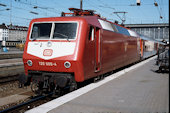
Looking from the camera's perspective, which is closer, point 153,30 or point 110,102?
point 110,102

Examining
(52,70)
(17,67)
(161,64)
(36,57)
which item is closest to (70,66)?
(52,70)

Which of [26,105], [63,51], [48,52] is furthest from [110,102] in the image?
[26,105]

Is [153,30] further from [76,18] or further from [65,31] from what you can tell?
[65,31]

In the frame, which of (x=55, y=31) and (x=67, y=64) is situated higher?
(x=55, y=31)

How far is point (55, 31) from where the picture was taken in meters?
7.75

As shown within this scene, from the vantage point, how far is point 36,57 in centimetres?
756

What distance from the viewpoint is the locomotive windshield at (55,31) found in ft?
24.6

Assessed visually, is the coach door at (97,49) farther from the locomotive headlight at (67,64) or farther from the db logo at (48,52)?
the db logo at (48,52)

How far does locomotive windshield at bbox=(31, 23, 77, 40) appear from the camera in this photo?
750 centimetres

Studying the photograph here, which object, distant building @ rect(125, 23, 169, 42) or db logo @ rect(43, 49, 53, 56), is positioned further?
distant building @ rect(125, 23, 169, 42)

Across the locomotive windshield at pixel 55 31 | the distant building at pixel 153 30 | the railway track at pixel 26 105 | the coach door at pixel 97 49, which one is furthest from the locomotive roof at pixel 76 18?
the distant building at pixel 153 30

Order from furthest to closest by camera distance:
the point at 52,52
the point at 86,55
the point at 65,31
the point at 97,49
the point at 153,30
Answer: the point at 153,30 → the point at 97,49 → the point at 65,31 → the point at 86,55 → the point at 52,52

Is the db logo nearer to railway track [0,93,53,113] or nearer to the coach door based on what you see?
railway track [0,93,53,113]

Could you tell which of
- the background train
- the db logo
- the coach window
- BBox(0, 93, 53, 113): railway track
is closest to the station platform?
the background train
